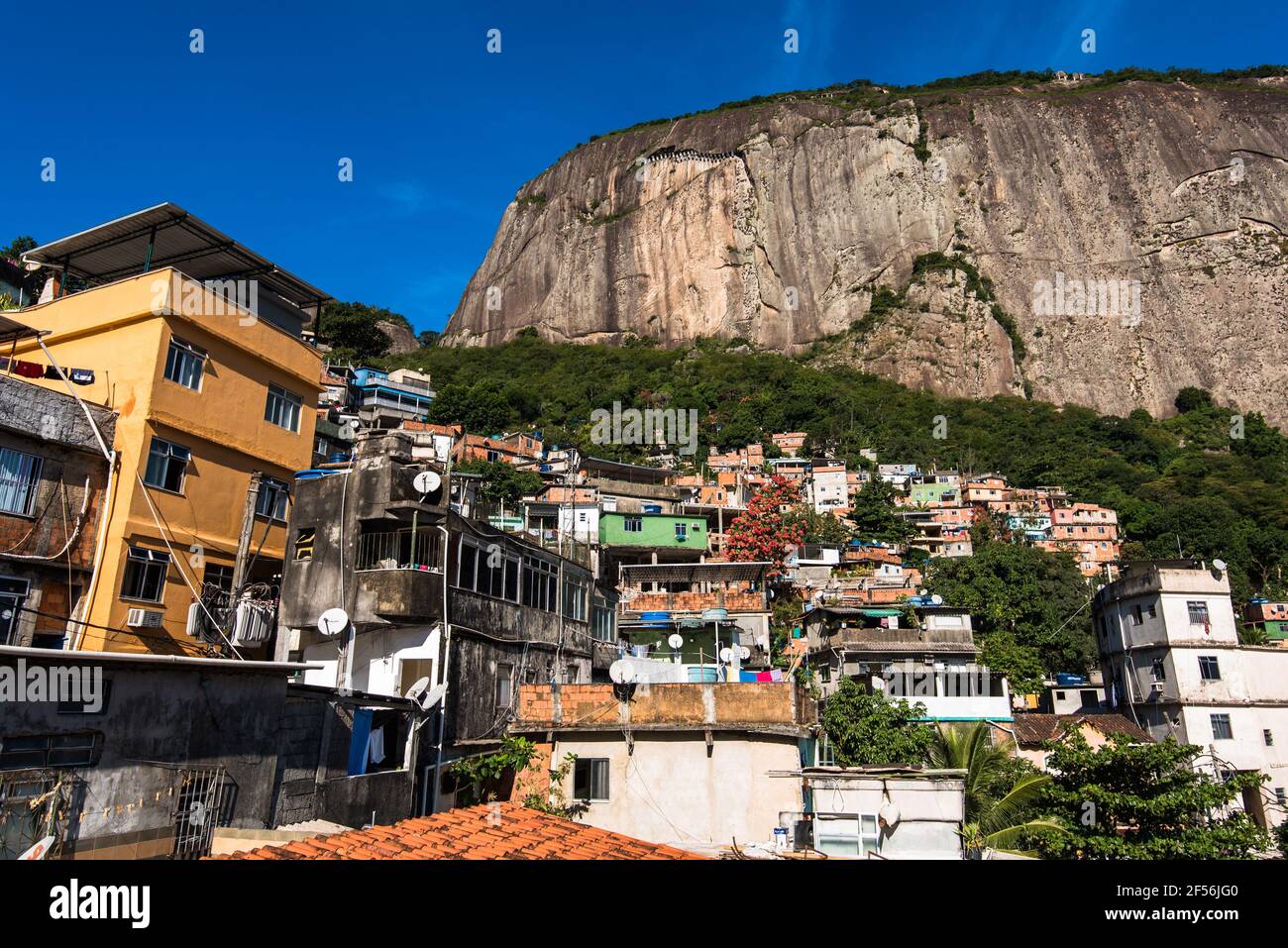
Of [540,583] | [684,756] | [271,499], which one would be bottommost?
[684,756]

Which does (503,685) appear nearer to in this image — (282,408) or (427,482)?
(427,482)

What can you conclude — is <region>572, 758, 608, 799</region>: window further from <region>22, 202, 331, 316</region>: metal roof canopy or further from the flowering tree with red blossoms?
the flowering tree with red blossoms

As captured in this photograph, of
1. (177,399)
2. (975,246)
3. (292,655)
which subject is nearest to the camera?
(177,399)

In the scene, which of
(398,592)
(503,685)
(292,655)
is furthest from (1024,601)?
(292,655)

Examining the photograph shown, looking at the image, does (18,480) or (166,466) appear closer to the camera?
(18,480)

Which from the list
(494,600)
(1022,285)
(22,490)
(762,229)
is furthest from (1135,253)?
(22,490)

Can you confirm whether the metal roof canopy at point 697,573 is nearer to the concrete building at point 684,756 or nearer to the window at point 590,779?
the concrete building at point 684,756

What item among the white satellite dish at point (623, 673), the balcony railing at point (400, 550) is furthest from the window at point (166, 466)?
the white satellite dish at point (623, 673)
